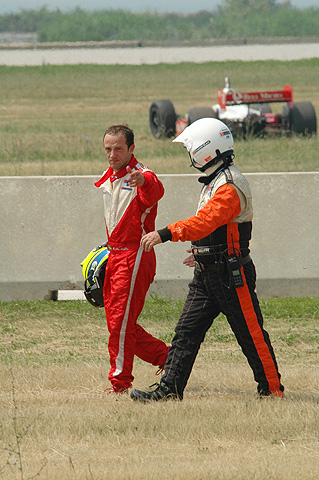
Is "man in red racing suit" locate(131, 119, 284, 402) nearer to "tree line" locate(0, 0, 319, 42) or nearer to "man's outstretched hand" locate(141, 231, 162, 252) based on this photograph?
"man's outstretched hand" locate(141, 231, 162, 252)

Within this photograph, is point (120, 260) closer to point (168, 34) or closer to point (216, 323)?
point (216, 323)

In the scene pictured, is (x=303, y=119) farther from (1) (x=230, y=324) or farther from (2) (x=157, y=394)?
(2) (x=157, y=394)

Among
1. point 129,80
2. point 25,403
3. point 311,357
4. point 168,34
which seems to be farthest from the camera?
point 168,34

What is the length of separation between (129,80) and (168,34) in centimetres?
6066

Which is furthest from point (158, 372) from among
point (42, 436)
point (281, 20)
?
point (281, 20)

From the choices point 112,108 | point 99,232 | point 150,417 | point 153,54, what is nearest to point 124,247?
point 150,417

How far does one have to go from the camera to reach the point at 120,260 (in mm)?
5328

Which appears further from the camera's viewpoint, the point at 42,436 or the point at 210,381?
the point at 210,381

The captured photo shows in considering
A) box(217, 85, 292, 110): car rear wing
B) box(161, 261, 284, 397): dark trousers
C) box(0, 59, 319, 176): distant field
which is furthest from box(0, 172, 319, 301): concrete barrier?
box(217, 85, 292, 110): car rear wing

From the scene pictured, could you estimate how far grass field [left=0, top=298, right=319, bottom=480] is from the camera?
393cm

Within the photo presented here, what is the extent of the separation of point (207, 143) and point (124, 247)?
928mm

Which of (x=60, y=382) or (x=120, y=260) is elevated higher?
(x=120, y=260)

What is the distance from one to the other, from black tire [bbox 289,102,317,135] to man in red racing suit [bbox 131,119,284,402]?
42.6ft

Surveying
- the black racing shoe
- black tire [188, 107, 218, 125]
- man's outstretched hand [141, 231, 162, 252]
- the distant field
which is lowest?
the distant field
